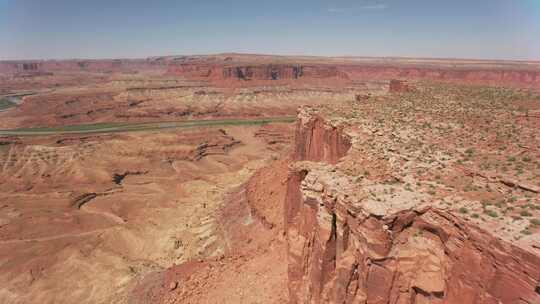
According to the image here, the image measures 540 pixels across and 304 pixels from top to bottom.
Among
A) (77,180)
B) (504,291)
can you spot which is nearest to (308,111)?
(504,291)

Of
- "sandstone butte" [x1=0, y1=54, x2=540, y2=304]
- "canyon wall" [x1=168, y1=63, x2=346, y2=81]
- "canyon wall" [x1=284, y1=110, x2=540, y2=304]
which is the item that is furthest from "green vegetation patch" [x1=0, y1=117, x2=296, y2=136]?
"canyon wall" [x1=284, y1=110, x2=540, y2=304]

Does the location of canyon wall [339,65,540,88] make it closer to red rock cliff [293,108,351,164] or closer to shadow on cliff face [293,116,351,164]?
red rock cliff [293,108,351,164]

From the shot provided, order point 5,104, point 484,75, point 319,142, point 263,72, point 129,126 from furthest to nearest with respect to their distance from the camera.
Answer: point 263,72 → point 5,104 → point 484,75 → point 129,126 → point 319,142

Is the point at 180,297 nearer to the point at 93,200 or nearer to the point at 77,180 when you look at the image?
the point at 93,200

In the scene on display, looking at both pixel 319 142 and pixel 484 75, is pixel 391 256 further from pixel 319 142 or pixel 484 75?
pixel 484 75

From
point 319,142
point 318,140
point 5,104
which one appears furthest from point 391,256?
point 5,104

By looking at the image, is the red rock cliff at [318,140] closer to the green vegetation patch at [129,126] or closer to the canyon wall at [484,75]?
the green vegetation patch at [129,126]
